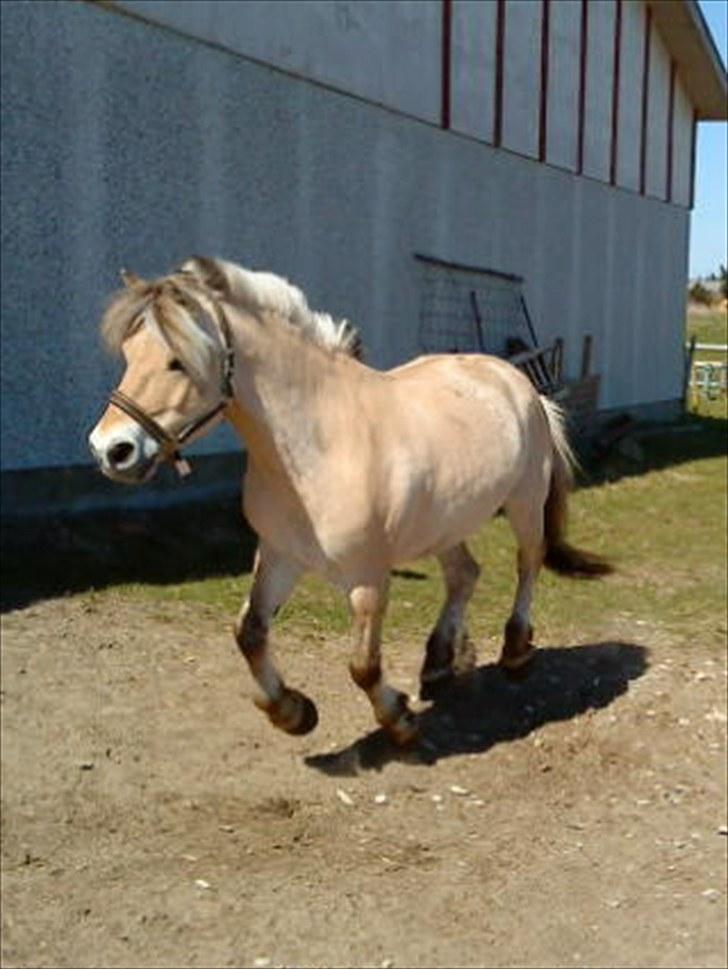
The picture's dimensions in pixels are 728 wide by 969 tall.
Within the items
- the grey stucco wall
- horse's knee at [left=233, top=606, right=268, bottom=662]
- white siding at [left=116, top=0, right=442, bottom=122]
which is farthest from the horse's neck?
white siding at [left=116, top=0, right=442, bottom=122]

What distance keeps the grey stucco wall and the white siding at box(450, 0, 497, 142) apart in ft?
0.87

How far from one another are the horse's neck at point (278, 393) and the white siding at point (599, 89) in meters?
15.3

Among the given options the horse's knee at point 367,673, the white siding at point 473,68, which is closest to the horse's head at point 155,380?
the horse's knee at point 367,673

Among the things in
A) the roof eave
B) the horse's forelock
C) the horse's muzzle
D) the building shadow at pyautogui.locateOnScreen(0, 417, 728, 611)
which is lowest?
the building shadow at pyautogui.locateOnScreen(0, 417, 728, 611)

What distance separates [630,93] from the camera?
66.2 feet

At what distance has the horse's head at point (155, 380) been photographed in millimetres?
1925

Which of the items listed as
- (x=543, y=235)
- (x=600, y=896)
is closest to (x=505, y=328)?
(x=543, y=235)

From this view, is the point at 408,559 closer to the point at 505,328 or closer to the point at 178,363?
the point at 178,363

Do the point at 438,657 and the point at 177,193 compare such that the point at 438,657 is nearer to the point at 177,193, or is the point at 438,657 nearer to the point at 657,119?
the point at 177,193

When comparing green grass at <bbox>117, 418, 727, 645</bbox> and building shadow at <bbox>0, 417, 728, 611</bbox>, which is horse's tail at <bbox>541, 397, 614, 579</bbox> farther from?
building shadow at <bbox>0, 417, 728, 611</bbox>

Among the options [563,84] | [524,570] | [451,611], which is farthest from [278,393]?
[563,84]

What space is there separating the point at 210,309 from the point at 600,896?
373 centimetres

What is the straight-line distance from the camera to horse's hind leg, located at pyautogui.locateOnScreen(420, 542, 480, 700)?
3.81 meters

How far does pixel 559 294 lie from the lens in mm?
17875
